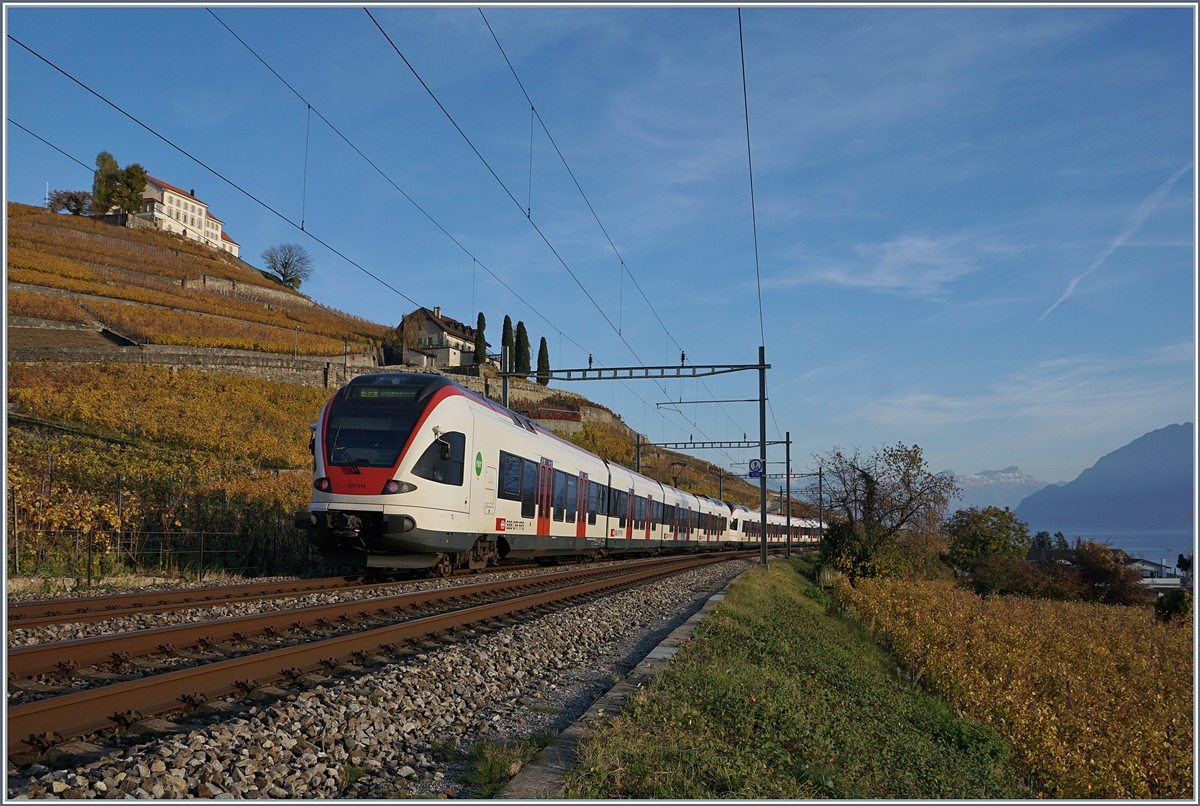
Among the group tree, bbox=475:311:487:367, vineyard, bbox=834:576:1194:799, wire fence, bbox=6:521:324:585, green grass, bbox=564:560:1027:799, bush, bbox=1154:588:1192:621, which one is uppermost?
tree, bbox=475:311:487:367

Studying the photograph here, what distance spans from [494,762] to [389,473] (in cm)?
933

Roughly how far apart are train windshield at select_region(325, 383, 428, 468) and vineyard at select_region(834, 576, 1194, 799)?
32.2 feet

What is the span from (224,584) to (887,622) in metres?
15.1

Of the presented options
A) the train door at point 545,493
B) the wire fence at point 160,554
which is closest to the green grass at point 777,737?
the train door at point 545,493

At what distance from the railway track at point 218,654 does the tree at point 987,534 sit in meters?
69.5

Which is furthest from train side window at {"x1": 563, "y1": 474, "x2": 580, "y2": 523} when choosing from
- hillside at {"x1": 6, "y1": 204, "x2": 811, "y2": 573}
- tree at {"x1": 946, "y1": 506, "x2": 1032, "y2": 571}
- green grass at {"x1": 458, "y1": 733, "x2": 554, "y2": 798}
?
tree at {"x1": 946, "y1": 506, "x2": 1032, "y2": 571}

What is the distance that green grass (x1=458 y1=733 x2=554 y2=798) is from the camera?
4262mm

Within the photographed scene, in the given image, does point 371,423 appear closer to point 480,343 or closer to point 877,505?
point 877,505

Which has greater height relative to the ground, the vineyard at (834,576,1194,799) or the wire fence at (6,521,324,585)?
the wire fence at (6,521,324,585)

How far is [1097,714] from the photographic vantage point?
13.4 metres

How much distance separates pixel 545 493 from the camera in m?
20.2

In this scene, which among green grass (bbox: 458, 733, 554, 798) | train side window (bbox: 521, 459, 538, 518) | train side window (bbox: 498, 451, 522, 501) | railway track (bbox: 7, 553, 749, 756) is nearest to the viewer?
green grass (bbox: 458, 733, 554, 798)

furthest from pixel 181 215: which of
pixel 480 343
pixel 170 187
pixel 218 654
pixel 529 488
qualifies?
pixel 218 654

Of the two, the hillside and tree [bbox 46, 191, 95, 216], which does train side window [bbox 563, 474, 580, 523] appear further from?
tree [bbox 46, 191, 95, 216]
